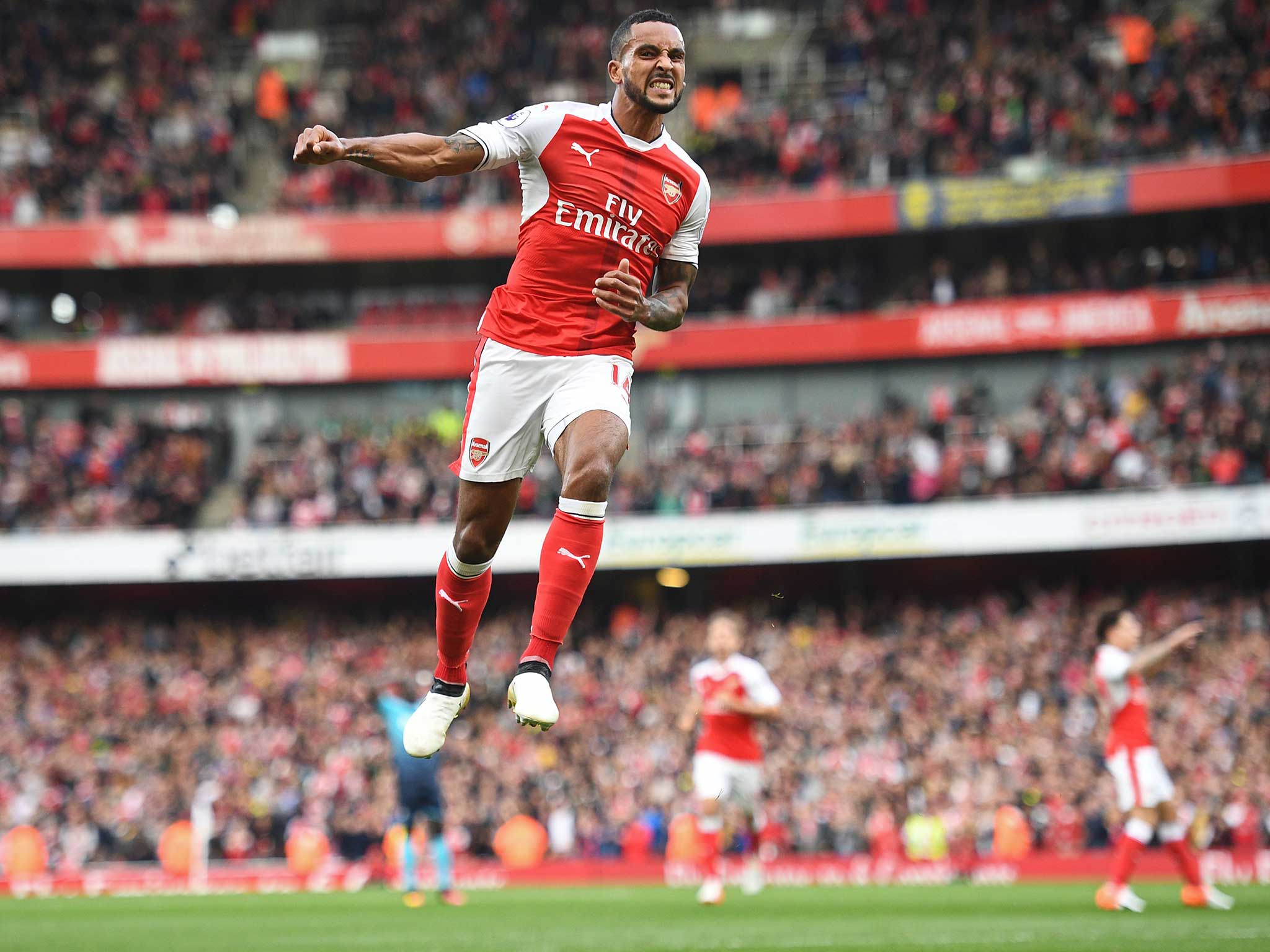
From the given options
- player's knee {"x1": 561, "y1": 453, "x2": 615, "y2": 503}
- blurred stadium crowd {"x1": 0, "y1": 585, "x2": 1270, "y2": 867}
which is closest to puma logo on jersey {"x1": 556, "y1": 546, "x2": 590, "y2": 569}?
player's knee {"x1": 561, "y1": 453, "x2": 615, "y2": 503}

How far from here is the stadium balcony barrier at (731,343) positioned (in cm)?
2967

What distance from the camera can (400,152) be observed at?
607 cm

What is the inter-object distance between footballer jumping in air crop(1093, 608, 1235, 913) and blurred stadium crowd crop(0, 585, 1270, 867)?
31.3 feet

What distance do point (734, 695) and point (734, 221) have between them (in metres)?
19.4

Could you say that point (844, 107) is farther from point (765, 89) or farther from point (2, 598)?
point (2, 598)

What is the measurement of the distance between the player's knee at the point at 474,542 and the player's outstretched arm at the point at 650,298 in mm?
1244

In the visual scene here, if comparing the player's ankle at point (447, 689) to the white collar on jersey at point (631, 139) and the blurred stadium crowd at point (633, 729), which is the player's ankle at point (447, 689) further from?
the blurred stadium crowd at point (633, 729)

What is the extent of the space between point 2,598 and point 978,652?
A: 2085 centimetres

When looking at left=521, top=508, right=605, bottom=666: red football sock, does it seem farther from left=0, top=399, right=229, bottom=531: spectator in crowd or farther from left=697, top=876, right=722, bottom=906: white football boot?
left=0, top=399, right=229, bottom=531: spectator in crowd

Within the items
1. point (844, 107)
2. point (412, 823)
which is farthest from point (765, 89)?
point (412, 823)

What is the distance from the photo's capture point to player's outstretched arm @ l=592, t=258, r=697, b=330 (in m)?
6.29

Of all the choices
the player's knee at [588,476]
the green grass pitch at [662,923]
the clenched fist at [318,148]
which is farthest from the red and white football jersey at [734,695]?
the clenched fist at [318,148]

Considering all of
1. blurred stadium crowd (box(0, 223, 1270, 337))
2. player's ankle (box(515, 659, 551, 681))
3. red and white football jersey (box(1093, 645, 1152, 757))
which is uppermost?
A: blurred stadium crowd (box(0, 223, 1270, 337))

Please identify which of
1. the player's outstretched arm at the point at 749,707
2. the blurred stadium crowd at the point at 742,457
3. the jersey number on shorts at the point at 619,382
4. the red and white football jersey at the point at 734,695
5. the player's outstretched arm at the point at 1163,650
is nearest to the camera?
the jersey number on shorts at the point at 619,382
